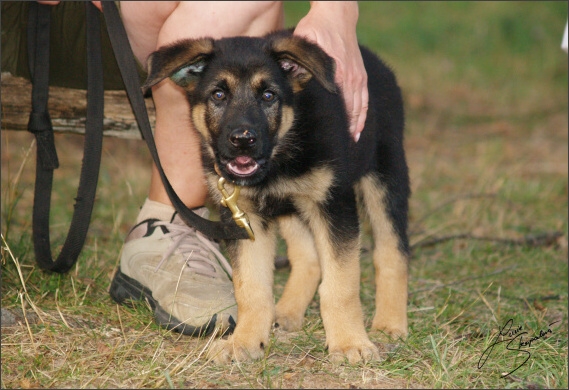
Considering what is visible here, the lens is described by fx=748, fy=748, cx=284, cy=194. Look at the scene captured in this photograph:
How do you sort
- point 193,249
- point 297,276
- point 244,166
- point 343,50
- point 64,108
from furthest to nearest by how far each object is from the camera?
point 64,108 < point 297,276 < point 193,249 < point 343,50 < point 244,166

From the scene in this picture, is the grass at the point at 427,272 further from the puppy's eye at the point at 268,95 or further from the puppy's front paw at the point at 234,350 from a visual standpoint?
the puppy's eye at the point at 268,95

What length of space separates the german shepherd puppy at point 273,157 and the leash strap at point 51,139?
416mm

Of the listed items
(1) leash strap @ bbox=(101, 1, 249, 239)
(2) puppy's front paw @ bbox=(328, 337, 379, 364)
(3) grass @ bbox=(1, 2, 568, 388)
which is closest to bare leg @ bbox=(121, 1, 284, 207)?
(1) leash strap @ bbox=(101, 1, 249, 239)

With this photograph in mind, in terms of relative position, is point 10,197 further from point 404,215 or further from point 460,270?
point 460,270

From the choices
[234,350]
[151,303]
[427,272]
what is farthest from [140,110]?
[427,272]

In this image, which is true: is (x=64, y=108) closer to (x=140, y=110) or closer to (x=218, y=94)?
(x=140, y=110)

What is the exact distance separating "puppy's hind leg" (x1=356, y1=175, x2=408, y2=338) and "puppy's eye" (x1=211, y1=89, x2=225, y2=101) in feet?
2.99

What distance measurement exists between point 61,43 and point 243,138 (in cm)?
142

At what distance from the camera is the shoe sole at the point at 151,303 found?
10.1ft

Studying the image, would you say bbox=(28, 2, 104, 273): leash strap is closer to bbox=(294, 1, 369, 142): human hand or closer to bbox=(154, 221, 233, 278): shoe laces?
bbox=(154, 221, 233, 278): shoe laces

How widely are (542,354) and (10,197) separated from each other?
2.67 m

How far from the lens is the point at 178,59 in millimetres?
2918

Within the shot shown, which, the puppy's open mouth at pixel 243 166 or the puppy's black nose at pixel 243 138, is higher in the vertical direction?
the puppy's black nose at pixel 243 138

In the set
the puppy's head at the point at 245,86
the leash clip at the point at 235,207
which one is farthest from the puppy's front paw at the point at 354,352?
the puppy's head at the point at 245,86
